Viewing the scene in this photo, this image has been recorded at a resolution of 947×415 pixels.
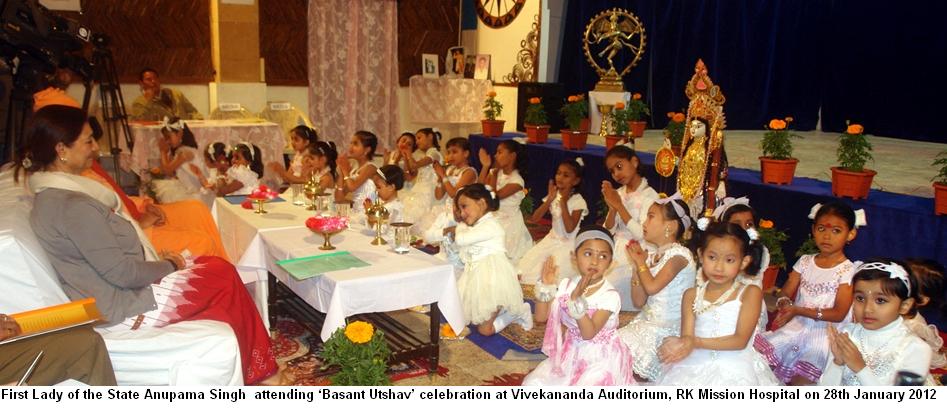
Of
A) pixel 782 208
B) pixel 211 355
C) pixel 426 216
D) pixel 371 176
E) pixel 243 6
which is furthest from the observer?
pixel 243 6

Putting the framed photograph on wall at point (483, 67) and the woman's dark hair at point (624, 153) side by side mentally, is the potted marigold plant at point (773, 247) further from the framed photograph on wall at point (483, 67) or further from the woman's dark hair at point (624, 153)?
the framed photograph on wall at point (483, 67)

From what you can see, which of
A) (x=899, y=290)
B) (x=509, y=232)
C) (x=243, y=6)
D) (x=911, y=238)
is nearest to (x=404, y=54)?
(x=243, y=6)

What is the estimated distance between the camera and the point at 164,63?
993 cm

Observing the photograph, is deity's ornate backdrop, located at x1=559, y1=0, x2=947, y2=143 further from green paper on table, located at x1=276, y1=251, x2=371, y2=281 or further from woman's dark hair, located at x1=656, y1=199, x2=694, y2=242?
green paper on table, located at x1=276, y1=251, x2=371, y2=281

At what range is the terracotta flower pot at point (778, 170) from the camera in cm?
507

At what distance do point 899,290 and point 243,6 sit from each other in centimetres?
913

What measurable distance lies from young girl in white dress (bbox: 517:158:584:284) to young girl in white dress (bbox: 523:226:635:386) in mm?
1958

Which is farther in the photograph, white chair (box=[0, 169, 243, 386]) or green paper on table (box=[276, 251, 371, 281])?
green paper on table (box=[276, 251, 371, 281])

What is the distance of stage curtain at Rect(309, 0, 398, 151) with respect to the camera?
36.0 ft

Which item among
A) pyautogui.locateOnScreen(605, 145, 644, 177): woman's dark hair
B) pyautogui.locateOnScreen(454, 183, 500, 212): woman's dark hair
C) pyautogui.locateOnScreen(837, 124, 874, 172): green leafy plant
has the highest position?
pyautogui.locateOnScreen(837, 124, 874, 172): green leafy plant

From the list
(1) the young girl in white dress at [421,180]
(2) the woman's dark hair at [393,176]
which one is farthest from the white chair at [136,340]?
(1) the young girl in white dress at [421,180]

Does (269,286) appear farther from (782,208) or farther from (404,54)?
(404,54)

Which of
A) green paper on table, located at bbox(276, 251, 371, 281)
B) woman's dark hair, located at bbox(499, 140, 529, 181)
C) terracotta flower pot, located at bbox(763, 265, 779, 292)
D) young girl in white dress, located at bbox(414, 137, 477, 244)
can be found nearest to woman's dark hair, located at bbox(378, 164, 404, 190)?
young girl in white dress, located at bbox(414, 137, 477, 244)

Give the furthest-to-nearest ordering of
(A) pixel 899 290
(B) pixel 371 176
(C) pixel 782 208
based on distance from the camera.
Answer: (B) pixel 371 176 → (C) pixel 782 208 → (A) pixel 899 290
